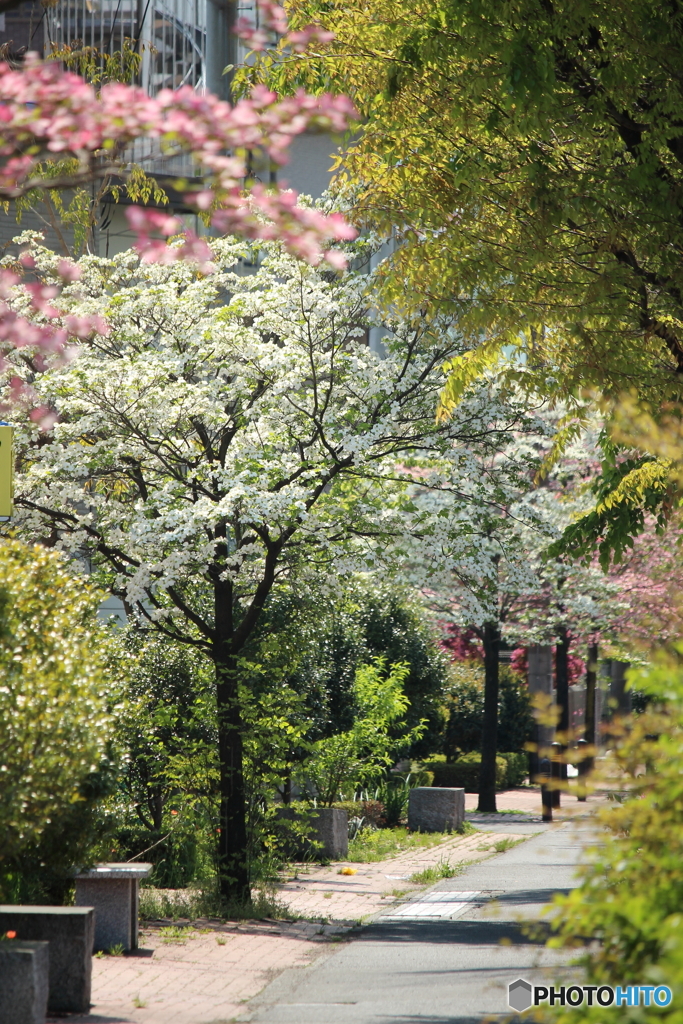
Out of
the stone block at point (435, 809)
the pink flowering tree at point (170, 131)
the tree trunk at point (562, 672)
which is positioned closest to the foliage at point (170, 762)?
the stone block at point (435, 809)

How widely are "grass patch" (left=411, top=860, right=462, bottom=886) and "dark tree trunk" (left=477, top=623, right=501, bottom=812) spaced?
307 inches

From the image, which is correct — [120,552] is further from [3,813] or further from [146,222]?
[146,222]

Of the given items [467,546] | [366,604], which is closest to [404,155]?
[467,546]

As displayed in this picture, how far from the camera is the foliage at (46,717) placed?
604 cm

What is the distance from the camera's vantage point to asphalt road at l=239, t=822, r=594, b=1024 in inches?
296

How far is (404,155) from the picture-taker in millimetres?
9008

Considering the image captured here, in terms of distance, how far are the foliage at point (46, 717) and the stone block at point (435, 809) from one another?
1300 cm

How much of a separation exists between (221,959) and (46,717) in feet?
13.9

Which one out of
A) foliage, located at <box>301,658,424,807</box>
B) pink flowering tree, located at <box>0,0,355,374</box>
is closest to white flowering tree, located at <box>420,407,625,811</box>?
foliage, located at <box>301,658,424,807</box>

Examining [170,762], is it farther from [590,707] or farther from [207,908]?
[590,707]

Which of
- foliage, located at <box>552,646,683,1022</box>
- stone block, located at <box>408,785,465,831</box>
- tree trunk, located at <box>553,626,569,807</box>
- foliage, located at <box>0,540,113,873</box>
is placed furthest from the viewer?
tree trunk, located at <box>553,626,569,807</box>

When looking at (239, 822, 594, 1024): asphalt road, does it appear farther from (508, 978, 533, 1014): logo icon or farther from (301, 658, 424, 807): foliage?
(301, 658, 424, 807): foliage

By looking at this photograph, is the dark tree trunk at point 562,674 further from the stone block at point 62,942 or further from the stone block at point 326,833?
the stone block at point 62,942

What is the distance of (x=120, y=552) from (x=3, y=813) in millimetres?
5913
